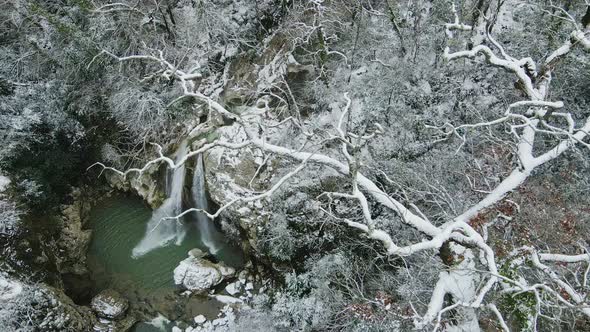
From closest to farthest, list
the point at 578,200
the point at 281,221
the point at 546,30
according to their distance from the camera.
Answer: the point at 578,200 → the point at 281,221 → the point at 546,30

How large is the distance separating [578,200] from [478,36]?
507cm

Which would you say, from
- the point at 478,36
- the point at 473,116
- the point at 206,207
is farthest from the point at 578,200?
the point at 206,207

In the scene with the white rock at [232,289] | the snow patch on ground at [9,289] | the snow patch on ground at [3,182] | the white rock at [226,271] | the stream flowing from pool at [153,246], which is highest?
the snow patch on ground at [3,182]

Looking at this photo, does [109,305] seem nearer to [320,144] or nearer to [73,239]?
[73,239]

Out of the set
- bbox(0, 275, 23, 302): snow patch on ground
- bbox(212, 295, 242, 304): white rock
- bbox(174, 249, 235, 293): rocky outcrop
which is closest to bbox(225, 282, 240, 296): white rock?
bbox(212, 295, 242, 304): white rock

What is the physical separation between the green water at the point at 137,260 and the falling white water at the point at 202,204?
19cm

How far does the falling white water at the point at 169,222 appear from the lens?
1158cm

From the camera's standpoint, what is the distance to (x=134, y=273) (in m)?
10.9

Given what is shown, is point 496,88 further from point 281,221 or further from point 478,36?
point 281,221

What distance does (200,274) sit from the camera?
10.5m

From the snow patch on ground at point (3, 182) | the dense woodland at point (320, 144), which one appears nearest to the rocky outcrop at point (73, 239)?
the dense woodland at point (320, 144)

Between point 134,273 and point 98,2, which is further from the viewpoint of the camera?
point 98,2

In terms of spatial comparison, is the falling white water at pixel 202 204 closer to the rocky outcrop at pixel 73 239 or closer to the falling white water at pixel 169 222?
the falling white water at pixel 169 222

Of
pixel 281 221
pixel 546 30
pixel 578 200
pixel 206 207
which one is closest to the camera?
pixel 578 200
